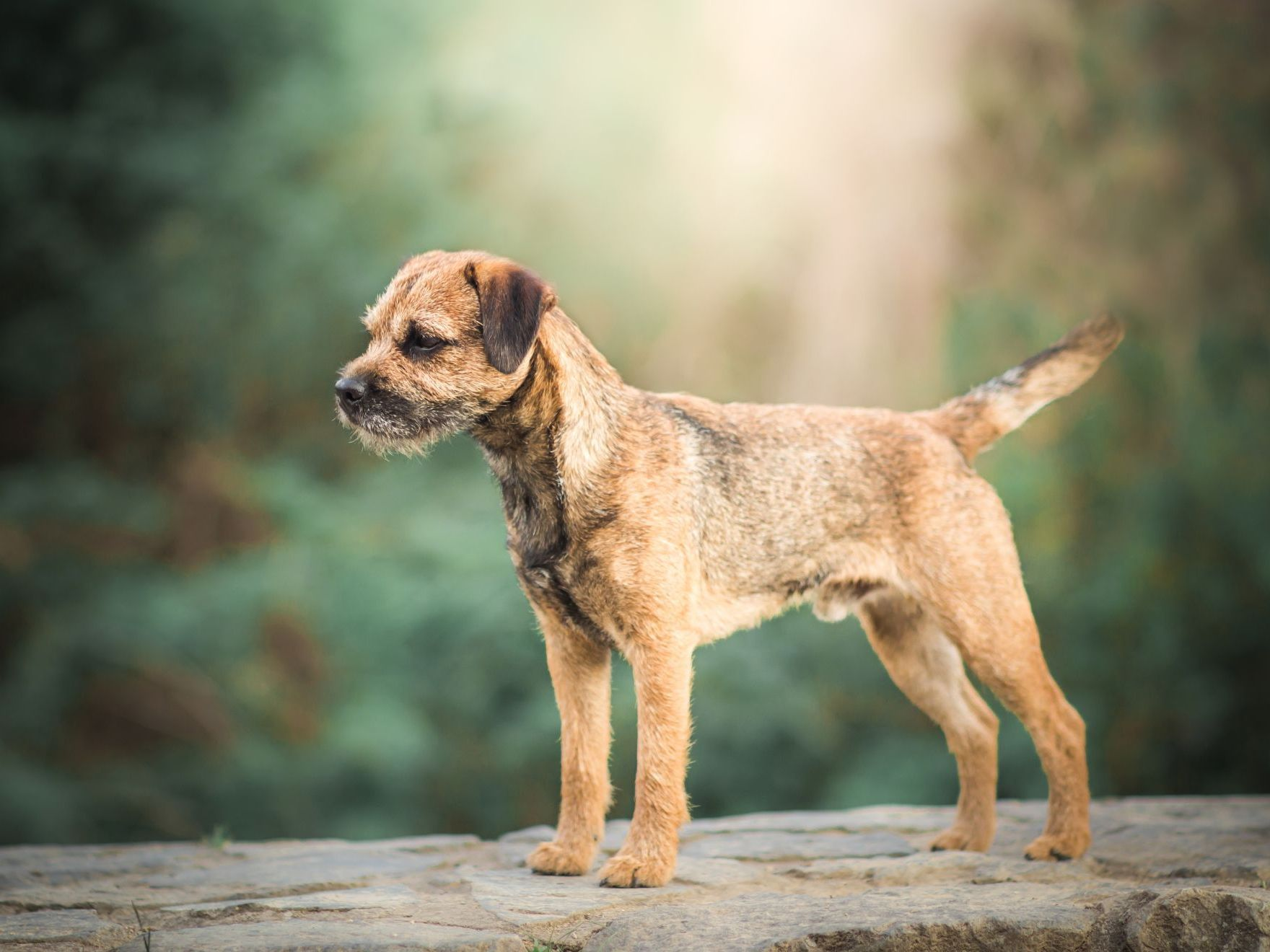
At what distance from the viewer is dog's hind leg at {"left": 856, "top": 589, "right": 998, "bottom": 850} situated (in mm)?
5191

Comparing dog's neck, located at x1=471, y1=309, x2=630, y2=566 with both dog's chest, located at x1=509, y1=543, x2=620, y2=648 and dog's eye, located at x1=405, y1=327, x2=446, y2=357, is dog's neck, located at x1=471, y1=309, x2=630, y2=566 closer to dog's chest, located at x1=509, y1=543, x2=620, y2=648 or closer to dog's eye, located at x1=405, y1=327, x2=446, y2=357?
dog's chest, located at x1=509, y1=543, x2=620, y2=648

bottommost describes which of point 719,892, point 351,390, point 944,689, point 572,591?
point 719,892

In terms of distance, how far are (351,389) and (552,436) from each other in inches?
27.4

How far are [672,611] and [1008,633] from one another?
1486mm

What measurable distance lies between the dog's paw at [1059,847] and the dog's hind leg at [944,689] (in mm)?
291

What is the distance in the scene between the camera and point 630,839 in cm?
437

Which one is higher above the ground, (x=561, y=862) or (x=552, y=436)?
(x=552, y=436)

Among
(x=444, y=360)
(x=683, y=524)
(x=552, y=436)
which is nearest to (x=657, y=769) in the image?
(x=683, y=524)

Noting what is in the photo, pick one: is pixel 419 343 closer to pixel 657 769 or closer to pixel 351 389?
pixel 351 389

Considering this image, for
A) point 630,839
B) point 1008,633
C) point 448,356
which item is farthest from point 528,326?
point 1008,633

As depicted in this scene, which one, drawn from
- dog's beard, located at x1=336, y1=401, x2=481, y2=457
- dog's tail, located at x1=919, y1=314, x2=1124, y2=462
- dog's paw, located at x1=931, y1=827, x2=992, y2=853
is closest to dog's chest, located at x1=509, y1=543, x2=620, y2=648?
dog's beard, located at x1=336, y1=401, x2=481, y2=457

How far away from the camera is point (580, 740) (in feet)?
15.5

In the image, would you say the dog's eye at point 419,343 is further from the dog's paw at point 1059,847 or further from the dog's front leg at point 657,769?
the dog's paw at point 1059,847

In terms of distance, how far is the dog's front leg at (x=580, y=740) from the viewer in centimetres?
470
